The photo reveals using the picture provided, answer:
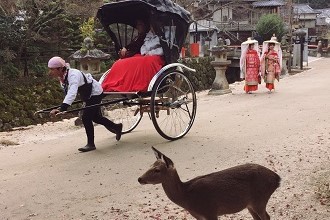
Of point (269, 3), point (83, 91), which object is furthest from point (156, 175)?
point (269, 3)

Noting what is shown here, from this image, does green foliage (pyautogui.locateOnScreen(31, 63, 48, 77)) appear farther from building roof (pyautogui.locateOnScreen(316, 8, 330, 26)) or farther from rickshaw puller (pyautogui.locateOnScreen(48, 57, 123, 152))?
building roof (pyautogui.locateOnScreen(316, 8, 330, 26))

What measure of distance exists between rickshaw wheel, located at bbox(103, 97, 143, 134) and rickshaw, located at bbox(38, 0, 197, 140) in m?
0.02

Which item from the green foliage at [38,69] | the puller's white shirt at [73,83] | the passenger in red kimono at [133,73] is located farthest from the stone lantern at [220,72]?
the puller's white shirt at [73,83]

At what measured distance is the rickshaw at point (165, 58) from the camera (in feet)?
21.9

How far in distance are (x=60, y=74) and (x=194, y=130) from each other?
306 centimetres

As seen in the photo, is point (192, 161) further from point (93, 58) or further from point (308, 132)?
point (93, 58)

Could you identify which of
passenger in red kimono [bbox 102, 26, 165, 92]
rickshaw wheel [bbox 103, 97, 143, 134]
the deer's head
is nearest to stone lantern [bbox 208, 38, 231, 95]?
rickshaw wheel [bbox 103, 97, 143, 134]

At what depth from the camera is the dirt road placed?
14.4 ft

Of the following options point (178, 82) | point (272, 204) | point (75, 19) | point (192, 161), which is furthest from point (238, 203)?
point (75, 19)

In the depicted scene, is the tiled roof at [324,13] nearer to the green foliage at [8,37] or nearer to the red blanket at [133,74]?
the green foliage at [8,37]

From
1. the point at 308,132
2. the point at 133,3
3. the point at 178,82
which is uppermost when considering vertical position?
the point at 133,3

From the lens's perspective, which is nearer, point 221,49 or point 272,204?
point 272,204

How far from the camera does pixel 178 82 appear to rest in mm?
7305

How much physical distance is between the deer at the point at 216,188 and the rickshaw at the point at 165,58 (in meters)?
3.27
